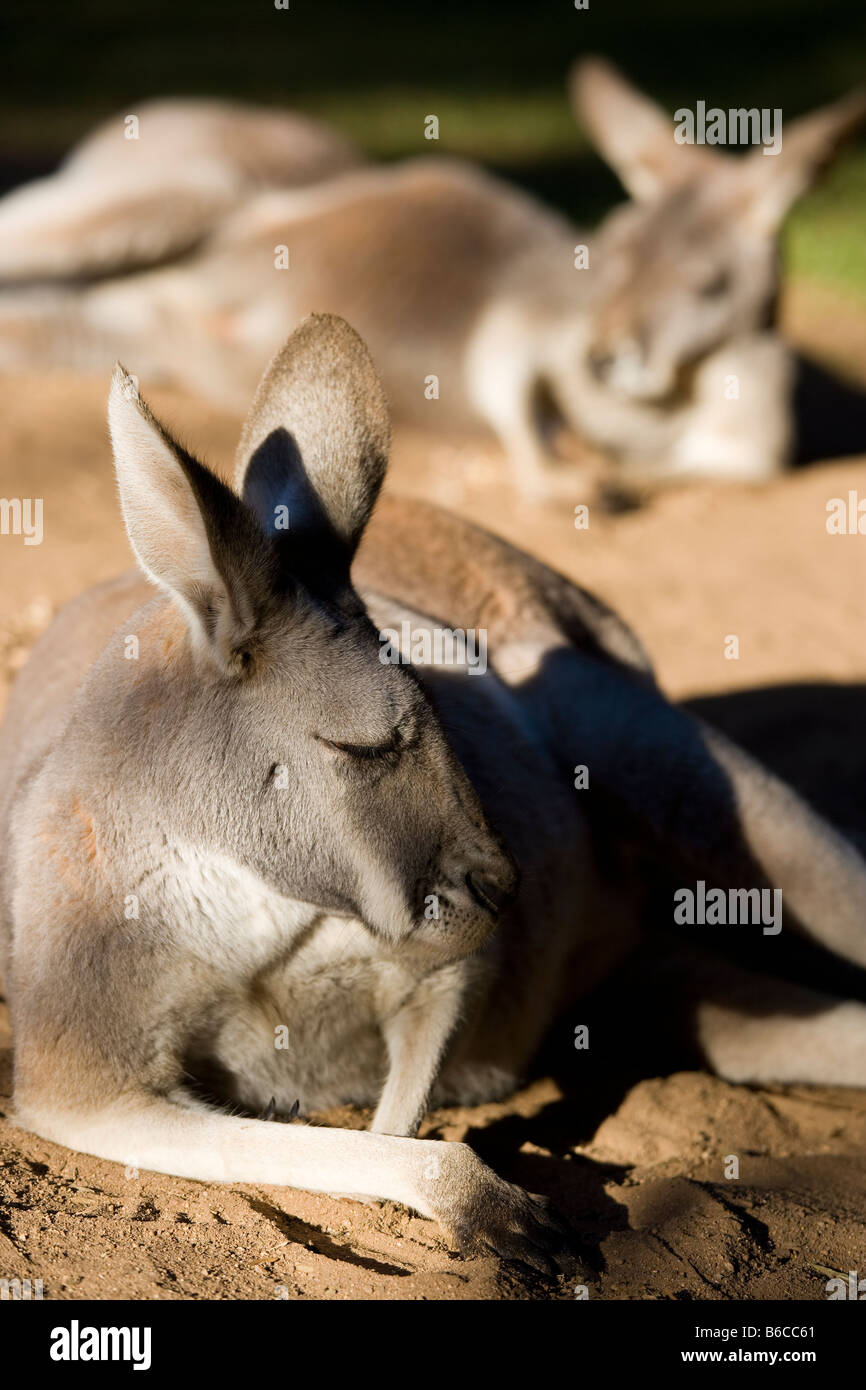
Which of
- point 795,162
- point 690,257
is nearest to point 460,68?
point 795,162

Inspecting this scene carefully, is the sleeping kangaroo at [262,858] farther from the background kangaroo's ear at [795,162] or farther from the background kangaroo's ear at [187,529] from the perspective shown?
the background kangaroo's ear at [795,162]

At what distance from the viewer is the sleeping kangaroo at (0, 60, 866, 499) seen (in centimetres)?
724

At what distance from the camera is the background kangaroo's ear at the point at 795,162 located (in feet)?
23.8

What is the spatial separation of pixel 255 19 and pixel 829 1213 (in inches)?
573

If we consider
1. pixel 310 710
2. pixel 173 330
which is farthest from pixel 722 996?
pixel 173 330

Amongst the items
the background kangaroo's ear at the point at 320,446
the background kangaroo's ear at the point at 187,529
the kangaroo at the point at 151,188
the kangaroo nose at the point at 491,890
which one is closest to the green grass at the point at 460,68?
the kangaroo at the point at 151,188

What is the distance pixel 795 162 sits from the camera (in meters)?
7.26

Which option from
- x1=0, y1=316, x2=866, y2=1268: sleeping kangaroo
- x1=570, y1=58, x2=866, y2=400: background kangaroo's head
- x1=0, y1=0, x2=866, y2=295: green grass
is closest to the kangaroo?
x1=570, y1=58, x2=866, y2=400: background kangaroo's head

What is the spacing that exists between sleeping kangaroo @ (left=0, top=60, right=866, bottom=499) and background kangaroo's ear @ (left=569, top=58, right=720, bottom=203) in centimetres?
1

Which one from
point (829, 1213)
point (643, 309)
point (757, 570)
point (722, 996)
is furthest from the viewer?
point (643, 309)

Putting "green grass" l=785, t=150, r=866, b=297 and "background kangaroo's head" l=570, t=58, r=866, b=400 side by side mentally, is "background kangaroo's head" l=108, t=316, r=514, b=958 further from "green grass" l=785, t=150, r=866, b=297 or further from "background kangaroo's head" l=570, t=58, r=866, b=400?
"green grass" l=785, t=150, r=866, b=297

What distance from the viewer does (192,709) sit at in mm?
2592

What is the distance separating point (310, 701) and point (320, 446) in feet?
1.44

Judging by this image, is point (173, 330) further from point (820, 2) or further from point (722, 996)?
point (820, 2)
